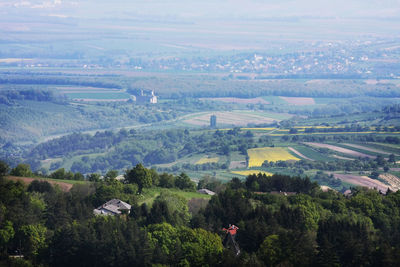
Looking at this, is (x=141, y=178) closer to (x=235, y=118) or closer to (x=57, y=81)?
(x=235, y=118)

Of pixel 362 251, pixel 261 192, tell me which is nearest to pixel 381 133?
pixel 261 192

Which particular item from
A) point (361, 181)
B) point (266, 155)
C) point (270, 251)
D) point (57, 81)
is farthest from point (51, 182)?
point (57, 81)

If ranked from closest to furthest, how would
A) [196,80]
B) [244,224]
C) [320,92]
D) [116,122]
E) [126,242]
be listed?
[126,242] < [244,224] < [116,122] < [320,92] < [196,80]

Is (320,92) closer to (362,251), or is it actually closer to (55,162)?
(55,162)

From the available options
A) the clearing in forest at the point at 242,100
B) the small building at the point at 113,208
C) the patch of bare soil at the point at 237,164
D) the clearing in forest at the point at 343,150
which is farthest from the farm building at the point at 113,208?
the clearing in forest at the point at 242,100

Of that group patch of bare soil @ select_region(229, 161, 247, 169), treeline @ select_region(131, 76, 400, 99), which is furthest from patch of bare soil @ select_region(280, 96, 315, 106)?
patch of bare soil @ select_region(229, 161, 247, 169)

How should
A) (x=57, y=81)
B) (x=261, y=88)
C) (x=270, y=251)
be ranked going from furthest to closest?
(x=57, y=81), (x=261, y=88), (x=270, y=251)

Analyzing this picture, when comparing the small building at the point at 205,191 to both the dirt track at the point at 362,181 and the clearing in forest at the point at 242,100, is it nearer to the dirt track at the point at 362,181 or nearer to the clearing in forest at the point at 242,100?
the dirt track at the point at 362,181
